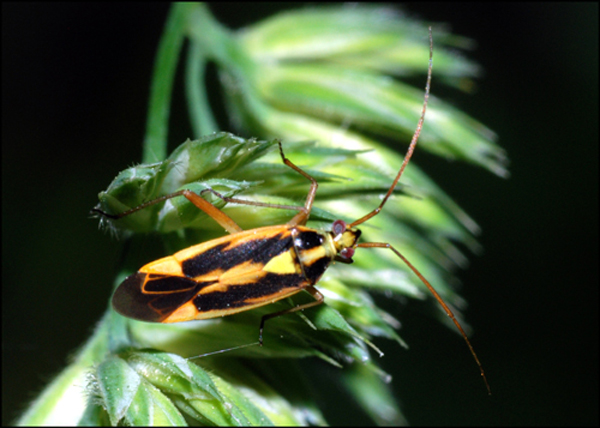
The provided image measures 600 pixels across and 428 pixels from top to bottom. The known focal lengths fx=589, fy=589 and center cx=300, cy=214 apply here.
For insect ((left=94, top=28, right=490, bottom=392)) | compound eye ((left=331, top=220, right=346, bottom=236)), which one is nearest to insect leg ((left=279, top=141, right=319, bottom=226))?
insect ((left=94, top=28, right=490, bottom=392))

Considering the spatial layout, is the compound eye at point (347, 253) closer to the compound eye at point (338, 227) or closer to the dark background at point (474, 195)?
the compound eye at point (338, 227)

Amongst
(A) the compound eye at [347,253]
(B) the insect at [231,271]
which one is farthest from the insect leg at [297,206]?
(A) the compound eye at [347,253]

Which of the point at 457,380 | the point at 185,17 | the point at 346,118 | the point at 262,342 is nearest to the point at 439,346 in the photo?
the point at 457,380

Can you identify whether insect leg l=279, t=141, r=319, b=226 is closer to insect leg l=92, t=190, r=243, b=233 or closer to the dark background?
insect leg l=92, t=190, r=243, b=233

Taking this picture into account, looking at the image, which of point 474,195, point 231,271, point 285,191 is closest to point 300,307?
point 231,271

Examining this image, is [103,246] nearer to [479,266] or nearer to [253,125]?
[253,125]

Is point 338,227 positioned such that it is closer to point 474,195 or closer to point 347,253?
point 347,253
